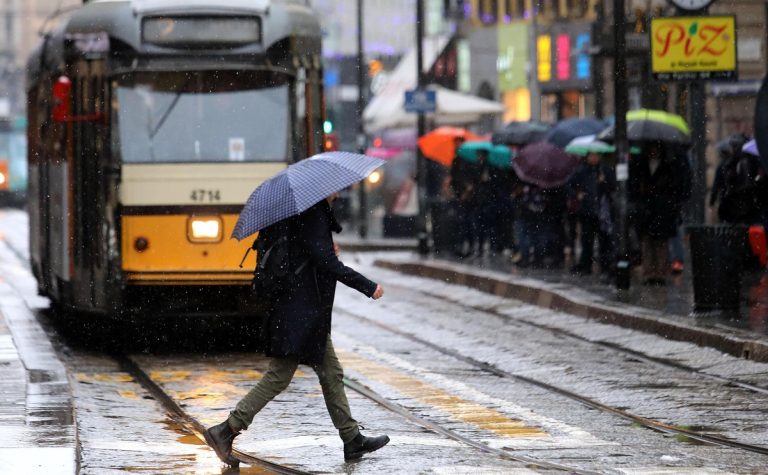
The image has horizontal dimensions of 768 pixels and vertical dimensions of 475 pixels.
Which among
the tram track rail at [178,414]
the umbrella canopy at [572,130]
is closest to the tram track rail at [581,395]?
the tram track rail at [178,414]

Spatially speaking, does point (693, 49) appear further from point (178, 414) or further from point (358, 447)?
point (358, 447)

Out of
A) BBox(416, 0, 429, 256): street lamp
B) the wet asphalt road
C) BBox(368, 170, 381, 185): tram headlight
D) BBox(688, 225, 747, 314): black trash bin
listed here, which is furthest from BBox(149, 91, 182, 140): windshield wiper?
BBox(368, 170, 381, 185): tram headlight

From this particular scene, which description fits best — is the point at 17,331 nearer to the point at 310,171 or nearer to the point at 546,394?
the point at 546,394

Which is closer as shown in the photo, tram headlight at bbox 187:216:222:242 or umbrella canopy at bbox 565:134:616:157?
tram headlight at bbox 187:216:222:242

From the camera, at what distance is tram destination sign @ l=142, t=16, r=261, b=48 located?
15.2 m

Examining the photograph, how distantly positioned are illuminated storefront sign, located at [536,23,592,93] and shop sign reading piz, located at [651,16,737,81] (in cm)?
1932

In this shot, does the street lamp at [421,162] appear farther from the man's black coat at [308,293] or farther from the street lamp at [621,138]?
the man's black coat at [308,293]

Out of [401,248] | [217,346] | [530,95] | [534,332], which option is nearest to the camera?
[217,346]

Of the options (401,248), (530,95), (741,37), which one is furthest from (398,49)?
(741,37)

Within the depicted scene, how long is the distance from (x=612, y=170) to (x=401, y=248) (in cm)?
1456

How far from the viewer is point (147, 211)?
1503cm

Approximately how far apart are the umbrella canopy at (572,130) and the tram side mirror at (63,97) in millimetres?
9872

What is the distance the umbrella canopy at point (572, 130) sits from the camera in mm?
23953

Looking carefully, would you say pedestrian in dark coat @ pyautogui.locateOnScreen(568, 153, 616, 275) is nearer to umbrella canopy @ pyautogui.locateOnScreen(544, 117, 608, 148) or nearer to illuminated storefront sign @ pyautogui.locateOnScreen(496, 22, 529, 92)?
umbrella canopy @ pyautogui.locateOnScreen(544, 117, 608, 148)
